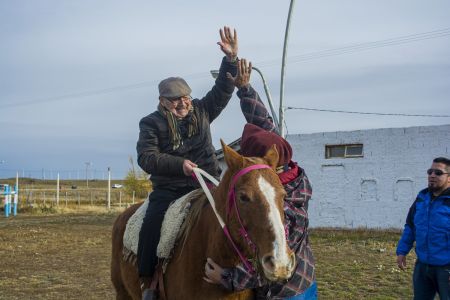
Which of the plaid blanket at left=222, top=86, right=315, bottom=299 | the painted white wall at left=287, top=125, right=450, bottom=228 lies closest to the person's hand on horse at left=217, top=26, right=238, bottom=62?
the plaid blanket at left=222, top=86, right=315, bottom=299

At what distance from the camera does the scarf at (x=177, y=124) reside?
4.41 meters

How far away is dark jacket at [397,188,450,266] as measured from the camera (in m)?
5.59

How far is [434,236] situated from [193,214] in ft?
10.0

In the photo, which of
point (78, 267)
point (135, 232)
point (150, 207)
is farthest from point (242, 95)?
point (78, 267)

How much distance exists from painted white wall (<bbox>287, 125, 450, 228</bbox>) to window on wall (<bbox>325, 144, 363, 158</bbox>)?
0.22 meters

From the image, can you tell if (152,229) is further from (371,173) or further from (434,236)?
(371,173)

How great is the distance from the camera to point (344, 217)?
20.3 meters

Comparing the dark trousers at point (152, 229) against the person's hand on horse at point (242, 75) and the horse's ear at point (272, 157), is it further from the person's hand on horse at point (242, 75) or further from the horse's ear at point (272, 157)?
the horse's ear at point (272, 157)

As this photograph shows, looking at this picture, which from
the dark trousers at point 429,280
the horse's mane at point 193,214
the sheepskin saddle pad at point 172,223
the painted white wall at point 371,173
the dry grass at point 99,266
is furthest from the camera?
the painted white wall at point 371,173

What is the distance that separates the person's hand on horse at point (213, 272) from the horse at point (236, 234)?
0.18 feet

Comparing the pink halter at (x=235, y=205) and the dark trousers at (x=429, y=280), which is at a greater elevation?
the pink halter at (x=235, y=205)

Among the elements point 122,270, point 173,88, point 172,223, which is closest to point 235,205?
point 172,223

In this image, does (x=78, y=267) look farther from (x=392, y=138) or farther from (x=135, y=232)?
(x=392, y=138)

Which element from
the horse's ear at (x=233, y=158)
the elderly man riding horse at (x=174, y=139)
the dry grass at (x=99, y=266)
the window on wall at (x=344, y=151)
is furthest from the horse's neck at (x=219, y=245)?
the window on wall at (x=344, y=151)
